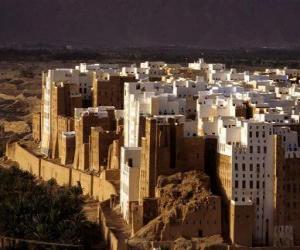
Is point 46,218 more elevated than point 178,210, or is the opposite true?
point 178,210

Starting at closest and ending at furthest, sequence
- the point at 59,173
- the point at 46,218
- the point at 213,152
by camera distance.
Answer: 1. the point at 46,218
2. the point at 213,152
3. the point at 59,173

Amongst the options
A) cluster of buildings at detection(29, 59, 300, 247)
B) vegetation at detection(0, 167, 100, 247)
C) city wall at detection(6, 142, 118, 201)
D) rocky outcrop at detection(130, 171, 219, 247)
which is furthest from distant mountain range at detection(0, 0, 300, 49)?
rocky outcrop at detection(130, 171, 219, 247)

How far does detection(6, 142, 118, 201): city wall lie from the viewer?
3478cm

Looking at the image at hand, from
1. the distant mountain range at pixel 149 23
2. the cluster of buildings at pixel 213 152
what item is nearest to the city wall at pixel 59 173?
the cluster of buildings at pixel 213 152

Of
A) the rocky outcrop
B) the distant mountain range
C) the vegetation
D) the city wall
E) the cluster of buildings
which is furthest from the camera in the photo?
the distant mountain range

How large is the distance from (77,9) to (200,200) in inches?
5151

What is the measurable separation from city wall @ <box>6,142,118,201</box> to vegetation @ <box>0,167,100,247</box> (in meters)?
1.64

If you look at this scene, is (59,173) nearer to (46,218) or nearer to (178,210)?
(46,218)

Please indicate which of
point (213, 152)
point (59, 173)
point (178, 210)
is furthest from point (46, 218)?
point (59, 173)

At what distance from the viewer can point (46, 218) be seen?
94.9 feet

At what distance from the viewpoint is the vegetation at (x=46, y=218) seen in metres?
28.4

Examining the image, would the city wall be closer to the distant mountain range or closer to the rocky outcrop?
the rocky outcrop

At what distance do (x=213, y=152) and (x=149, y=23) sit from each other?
127225 millimetres

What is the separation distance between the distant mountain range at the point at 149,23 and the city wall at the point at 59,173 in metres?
109
